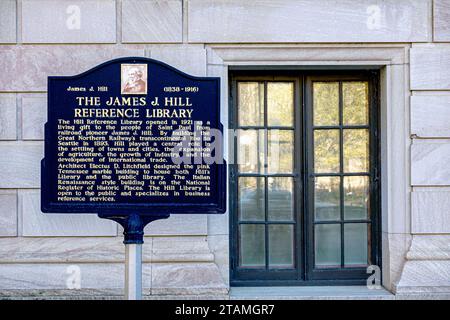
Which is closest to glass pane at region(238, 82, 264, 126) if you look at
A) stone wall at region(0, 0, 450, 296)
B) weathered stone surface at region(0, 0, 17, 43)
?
stone wall at region(0, 0, 450, 296)

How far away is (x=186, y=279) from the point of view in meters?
6.76

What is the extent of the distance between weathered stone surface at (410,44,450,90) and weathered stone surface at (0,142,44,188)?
5.06 metres

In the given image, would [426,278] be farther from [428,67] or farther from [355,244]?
[428,67]

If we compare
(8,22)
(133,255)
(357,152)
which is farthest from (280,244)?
(8,22)

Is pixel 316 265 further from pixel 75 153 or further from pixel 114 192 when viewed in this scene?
pixel 75 153

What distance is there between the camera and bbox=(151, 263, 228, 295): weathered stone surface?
22.1 ft

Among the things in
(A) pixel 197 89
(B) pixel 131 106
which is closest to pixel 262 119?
(A) pixel 197 89

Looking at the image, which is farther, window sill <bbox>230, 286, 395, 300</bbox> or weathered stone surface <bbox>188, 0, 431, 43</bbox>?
weathered stone surface <bbox>188, 0, 431, 43</bbox>

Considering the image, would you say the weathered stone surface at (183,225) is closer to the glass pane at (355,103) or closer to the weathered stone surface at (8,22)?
the glass pane at (355,103)

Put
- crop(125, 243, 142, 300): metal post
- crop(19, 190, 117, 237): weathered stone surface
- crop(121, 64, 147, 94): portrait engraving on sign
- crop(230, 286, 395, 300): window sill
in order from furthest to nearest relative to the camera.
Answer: crop(19, 190, 117, 237): weathered stone surface
crop(230, 286, 395, 300): window sill
crop(121, 64, 147, 94): portrait engraving on sign
crop(125, 243, 142, 300): metal post

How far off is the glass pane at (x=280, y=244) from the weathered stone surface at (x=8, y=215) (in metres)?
3.44

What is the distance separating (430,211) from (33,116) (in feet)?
17.7

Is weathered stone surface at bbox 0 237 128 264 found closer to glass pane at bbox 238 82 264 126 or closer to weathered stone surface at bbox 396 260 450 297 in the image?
glass pane at bbox 238 82 264 126

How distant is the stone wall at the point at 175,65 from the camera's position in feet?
22.4
